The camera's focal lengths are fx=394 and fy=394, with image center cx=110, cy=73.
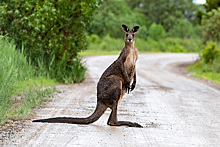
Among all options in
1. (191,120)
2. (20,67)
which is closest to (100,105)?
(191,120)

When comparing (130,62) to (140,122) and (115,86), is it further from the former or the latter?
(140,122)

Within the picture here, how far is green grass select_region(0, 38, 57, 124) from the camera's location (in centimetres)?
850

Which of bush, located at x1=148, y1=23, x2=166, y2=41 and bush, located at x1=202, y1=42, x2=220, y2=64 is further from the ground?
bush, located at x1=148, y1=23, x2=166, y2=41

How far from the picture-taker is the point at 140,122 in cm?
797

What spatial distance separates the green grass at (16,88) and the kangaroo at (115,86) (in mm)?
1465

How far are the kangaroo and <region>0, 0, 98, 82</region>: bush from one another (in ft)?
24.5

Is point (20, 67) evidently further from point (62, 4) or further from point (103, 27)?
point (103, 27)

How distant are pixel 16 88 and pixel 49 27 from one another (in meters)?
4.56

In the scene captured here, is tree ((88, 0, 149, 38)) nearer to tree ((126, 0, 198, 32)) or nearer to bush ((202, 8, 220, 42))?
tree ((126, 0, 198, 32))

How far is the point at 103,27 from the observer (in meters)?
56.5

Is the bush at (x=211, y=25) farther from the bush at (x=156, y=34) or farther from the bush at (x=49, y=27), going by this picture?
the bush at (x=156, y=34)

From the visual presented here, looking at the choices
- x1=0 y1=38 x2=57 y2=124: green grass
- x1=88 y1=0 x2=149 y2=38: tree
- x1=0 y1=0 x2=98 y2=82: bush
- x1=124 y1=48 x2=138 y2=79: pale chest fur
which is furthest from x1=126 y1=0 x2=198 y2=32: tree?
x1=124 y1=48 x2=138 y2=79: pale chest fur

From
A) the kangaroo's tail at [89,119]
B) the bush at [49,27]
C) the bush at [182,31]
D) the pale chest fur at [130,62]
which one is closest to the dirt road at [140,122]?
the kangaroo's tail at [89,119]

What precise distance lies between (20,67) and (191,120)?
6.87 metres
